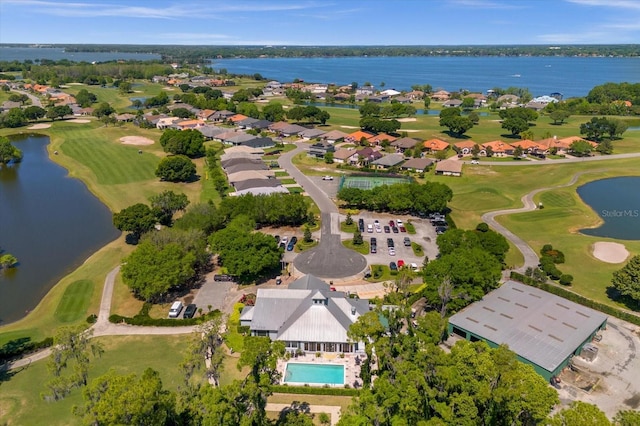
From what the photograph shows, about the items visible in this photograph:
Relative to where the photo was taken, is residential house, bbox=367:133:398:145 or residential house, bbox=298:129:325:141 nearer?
residential house, bbox=367:133:398:145

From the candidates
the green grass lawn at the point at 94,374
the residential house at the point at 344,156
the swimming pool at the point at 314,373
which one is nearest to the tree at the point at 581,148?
the residential house at the point at 344,156

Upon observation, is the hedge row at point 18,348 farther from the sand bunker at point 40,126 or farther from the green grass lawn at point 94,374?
the sand bunker at point 40,126

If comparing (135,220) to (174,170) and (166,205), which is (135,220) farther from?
(174,170)

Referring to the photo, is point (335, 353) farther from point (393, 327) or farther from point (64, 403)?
point (64, 403)

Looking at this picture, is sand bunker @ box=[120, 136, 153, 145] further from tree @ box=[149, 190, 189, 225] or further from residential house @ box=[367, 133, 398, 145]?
residential house @ box=[367, 133, 398, 145]

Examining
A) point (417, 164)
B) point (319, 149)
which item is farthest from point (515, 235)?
point (319, 149)

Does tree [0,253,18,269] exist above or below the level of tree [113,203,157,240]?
below

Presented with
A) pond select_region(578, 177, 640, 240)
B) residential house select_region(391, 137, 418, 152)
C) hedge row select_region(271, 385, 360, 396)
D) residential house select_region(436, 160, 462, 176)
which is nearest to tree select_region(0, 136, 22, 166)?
residential house select_region(391, 137, 418, 152)
